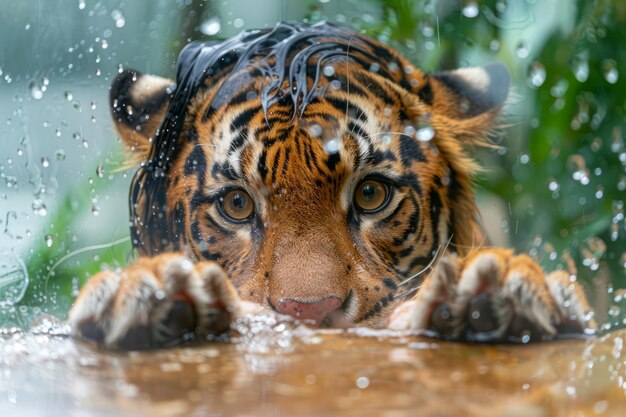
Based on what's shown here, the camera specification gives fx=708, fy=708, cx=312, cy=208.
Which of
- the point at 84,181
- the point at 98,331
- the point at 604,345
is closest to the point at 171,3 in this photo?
the point at 84,181

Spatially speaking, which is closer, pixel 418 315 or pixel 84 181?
pixel 418 315

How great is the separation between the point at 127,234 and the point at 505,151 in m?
0.75

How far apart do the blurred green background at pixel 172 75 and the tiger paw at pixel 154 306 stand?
433 mm

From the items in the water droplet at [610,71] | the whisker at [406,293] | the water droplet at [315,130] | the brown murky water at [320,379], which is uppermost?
the water droplet at [610,71]

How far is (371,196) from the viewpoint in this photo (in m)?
1.25

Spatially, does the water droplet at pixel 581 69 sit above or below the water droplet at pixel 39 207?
above

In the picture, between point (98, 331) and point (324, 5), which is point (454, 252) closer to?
point (324, 5)

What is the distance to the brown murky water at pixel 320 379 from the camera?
0.61 meters

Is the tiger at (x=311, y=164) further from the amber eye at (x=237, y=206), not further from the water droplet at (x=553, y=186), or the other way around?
the water droplet at (x=553, y=186)

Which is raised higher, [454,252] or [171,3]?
[171,3]

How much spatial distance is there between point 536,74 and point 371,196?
53 cm

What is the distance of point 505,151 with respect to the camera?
1.42 m

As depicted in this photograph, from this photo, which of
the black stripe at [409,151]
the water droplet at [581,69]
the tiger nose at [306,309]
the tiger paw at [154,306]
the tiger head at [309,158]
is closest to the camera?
the tiger paw at [154,306]

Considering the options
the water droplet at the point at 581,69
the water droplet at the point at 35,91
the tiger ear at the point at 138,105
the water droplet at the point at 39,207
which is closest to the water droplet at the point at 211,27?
the tiger ear at the point at 138,105
